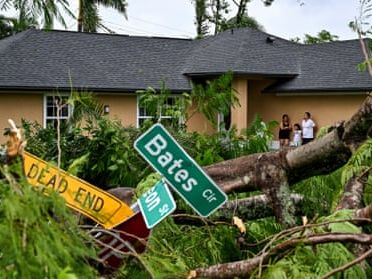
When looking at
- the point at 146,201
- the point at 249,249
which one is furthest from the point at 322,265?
the point at 249,249

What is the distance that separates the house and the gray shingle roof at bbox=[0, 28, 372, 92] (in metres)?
0.03

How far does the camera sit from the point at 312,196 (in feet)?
12.1

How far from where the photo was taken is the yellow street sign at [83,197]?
1.97 meters

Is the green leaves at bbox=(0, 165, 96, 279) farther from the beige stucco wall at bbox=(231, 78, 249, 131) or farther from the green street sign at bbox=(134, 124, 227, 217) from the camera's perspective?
the beige stucco wall at bbox=(231, 78, 249, 131)

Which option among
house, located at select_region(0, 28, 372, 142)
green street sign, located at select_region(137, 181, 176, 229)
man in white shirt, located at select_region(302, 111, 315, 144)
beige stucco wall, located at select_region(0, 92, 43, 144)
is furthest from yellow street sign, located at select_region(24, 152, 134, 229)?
man in white shirt, located at select_region(302, 111, 315, 144)

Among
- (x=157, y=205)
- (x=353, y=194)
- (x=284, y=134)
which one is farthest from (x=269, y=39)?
(x=157, y=205)

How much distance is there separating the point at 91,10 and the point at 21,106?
9.03m

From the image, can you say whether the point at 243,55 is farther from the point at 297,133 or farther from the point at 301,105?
the point at 297,133

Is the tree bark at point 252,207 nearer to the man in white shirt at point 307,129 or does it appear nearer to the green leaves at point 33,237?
the green leaves at point 33,237

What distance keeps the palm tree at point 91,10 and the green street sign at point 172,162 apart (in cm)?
2404

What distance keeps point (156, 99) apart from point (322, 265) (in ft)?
16.2

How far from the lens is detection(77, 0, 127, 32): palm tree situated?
25.9 meters

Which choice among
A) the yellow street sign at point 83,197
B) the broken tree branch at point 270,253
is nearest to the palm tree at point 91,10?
the yellow street sign at point 83,197

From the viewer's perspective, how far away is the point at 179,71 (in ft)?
72.0
